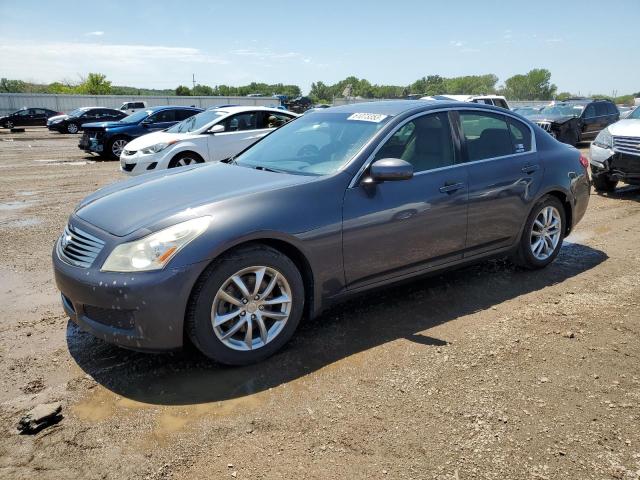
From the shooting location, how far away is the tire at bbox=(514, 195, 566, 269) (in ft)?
16.1

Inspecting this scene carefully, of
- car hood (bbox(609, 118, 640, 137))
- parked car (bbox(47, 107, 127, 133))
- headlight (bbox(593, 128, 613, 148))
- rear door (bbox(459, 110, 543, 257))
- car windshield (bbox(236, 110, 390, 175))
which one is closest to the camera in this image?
car windshield (bbox(236, 110, 390, 175))

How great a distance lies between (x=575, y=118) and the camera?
17891 millimetres

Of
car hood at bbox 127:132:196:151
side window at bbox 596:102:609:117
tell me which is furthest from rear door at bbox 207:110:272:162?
side window at bbox 596:102:609:117

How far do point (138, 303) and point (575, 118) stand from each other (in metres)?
18.6

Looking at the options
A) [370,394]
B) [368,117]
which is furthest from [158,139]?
A: [370,394]

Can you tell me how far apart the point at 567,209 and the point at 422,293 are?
1954 millimetres

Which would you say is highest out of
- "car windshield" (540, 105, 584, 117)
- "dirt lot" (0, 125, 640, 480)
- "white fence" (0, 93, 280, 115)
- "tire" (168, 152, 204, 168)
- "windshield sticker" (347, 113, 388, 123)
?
"white fence" (0, 93, 280, 115)

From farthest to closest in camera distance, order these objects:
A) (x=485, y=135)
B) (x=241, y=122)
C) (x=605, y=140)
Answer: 1. (x=241, y=122)
2. (x=605, y=140)
3. (x=485, y=135)

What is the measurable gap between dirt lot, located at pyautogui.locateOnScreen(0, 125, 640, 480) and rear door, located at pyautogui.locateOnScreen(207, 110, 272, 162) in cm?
593

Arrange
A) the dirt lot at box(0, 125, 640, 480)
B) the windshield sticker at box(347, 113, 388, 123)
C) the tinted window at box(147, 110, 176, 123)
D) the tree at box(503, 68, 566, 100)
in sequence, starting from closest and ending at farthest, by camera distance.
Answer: the dirt lot at box(0, 125, 640, 480), the windshield sticker at box(347, 113, 388, 123), the tinted window at box(147, 110, 176, 123), the tree at box(503, 68, 566, 100)

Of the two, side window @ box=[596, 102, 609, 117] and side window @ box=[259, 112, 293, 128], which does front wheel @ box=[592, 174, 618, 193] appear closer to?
side window @ box=[259, 112, 293, 128]

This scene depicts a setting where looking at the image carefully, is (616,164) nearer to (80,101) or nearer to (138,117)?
(138,117)

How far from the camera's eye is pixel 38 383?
3.14 metres

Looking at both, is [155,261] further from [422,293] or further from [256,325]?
[422,293]
